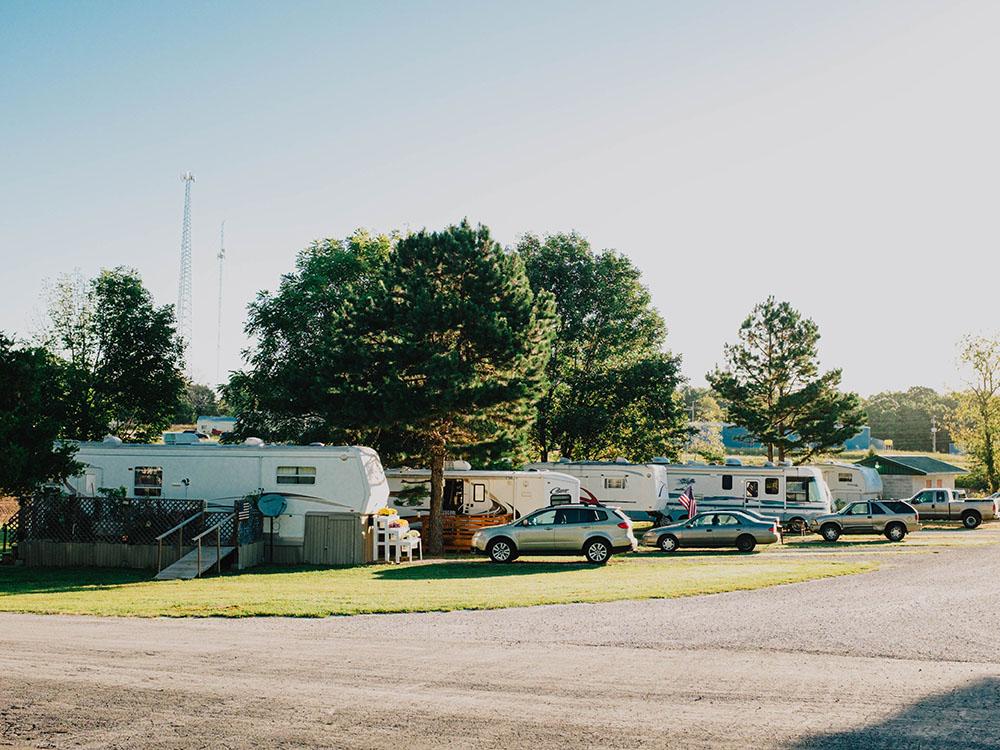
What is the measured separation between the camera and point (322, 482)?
25703 mm

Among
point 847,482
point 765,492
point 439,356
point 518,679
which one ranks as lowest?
point 518,679

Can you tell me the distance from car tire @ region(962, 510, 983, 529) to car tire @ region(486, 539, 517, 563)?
2621 centimetres

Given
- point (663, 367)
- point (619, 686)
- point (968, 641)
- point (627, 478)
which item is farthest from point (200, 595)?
point (663, 367)

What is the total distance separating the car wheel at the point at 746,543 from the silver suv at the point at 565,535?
555 cm

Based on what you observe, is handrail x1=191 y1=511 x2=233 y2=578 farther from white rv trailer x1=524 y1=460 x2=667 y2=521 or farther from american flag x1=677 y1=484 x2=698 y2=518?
american flag x1=677 y1=484 x2=698 y2=518

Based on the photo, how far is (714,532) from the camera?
2959 cm

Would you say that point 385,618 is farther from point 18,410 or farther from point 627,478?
point 627,478

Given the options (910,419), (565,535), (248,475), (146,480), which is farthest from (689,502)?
(910,419)

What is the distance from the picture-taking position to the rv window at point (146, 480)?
26.1 meters

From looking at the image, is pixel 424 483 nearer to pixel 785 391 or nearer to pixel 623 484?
pixel 623 484

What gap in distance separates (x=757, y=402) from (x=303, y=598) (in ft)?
122

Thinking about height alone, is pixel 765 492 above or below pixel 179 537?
above

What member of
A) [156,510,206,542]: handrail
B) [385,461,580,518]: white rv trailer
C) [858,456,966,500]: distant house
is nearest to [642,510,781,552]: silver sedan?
[385,461,580,518]: white rv trailer

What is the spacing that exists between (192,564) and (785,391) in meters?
36.0
